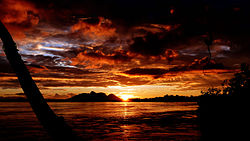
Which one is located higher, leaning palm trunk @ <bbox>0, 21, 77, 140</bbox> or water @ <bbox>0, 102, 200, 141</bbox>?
leaning palm trunk @ <bbox>0, 21, 77, 140</bbox>

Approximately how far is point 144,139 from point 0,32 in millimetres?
25742

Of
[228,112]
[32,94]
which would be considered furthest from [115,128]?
[32,94]

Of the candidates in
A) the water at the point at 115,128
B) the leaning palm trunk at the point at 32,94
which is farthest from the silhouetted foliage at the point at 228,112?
the leaning palm trunk at the point at 32,94

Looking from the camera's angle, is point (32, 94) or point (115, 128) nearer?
point (32, 94)

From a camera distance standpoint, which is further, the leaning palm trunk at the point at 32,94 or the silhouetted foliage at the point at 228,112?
Result: the silhouetted foliage at the point at 228,112

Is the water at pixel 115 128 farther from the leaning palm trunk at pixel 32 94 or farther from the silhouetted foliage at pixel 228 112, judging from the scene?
the leaning palm trunk at pixel 32 94

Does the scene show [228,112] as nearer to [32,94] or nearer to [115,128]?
[115,128]

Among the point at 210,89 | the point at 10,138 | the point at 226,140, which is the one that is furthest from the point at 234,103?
the point at 10,138

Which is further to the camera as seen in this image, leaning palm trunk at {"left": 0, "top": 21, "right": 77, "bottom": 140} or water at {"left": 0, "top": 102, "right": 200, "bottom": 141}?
water at {"left": 0, "top": 102, "right": 200, "bottom": 141}

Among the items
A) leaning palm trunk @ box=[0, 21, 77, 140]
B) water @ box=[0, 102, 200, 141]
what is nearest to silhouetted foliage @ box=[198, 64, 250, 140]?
water @ box=[0, 102, 200, 141]

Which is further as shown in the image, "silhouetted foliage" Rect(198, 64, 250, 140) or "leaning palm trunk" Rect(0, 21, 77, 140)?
"silhouetted foliage" Rect(198, 64, 250, 140)

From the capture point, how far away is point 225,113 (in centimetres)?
3672

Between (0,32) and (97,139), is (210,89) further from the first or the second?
(0,32)

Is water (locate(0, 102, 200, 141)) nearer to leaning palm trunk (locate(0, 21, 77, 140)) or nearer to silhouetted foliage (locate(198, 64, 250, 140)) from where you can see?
silhouetted foliage (locate(198, 64, 250, 140))
